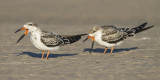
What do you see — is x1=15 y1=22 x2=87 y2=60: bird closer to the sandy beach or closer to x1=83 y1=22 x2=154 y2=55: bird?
the sandy beach

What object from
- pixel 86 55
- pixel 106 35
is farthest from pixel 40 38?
pixel 106 35

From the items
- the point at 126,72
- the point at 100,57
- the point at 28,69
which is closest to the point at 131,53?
the point at 100,57

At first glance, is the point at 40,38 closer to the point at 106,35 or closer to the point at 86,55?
the point at 86,55

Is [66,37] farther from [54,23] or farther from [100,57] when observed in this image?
[54,23]

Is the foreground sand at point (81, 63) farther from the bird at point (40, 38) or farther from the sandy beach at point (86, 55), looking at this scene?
the bird at point (40, 38)

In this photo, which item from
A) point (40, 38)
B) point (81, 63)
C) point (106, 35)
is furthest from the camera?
point (106, 35)

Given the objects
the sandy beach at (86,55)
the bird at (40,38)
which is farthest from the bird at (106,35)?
the bird at (40,38)

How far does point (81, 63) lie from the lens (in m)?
11.5

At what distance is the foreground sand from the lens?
378 inches

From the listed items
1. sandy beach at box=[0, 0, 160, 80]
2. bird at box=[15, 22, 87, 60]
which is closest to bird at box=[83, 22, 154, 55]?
sandy beach at box=[0, 0, 160, 80]

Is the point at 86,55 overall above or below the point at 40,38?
below

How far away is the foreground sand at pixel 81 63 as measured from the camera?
9602 millimetres

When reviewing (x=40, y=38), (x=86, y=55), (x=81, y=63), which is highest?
(x=40, y=38)

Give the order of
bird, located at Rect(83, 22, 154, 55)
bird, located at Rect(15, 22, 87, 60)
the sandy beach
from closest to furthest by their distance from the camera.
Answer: the sandy beach, bird, located at Rect(15, 22, 87, 60), bird, located at Rect(83, 22, 154, 55)
